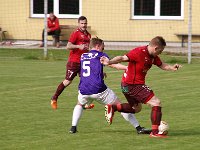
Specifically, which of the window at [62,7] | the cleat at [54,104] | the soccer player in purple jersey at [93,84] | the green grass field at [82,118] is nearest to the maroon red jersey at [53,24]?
the window at [62,7]

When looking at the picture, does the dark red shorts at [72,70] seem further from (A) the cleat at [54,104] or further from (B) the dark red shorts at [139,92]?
(B) the dark red shorts at [139,92]

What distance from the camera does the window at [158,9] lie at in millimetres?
33438

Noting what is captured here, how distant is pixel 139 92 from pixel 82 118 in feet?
7.78

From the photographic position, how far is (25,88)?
18.2 meters

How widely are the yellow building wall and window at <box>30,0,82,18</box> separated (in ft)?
0.96

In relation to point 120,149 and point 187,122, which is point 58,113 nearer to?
point 187,122

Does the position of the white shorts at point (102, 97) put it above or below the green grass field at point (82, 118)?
above

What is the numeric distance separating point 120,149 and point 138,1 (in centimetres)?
2385

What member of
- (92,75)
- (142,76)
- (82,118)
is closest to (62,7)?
(82,118)

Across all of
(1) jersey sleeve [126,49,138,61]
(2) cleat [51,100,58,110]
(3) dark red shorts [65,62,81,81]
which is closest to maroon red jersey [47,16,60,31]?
(3) dark red shorts [65,62,81,81]

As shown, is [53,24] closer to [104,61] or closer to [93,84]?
[93,84]

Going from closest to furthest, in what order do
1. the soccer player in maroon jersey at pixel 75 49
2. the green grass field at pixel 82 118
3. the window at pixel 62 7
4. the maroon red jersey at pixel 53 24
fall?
the green grass field at pixel 82 118
the soccer player in maroon jersey at pixel 75 49
the maroon red jersey at pixel 53 24
the window at pixel 62 7

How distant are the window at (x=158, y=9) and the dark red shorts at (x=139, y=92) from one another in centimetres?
2210

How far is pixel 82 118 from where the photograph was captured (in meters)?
13.6
